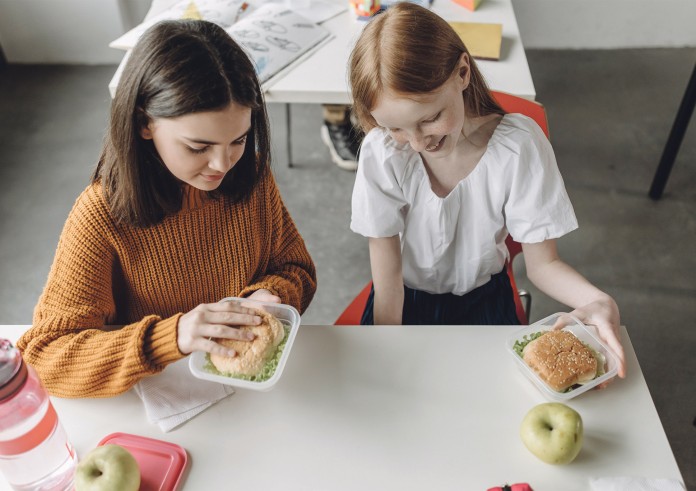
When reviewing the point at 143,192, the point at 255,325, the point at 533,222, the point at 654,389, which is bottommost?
the point at 654,389

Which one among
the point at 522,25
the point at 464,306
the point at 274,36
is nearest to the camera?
the point at 464,306

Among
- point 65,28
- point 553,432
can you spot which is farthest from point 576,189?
point 65,28

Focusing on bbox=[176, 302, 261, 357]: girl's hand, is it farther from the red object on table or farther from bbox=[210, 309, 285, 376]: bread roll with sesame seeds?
the red object on table

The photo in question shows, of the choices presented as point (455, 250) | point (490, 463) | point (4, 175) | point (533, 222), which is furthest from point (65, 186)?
point (490, 463)

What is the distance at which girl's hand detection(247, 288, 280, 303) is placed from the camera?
1146mm

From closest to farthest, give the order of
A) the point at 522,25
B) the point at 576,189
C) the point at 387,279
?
the point at 387,279
the point at 576,189
the point at 522,25

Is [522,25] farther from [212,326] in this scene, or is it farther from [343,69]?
[212,326]

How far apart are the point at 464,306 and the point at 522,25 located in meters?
2.51

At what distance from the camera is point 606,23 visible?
11.6 ft

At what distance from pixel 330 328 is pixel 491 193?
436 millimetres

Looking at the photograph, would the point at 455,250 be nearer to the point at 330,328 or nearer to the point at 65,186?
the point at 330,328

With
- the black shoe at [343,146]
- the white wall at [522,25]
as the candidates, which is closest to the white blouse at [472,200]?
the black shoe at [343,146]

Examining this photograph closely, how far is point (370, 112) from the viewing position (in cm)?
117

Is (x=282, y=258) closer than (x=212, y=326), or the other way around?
(x=212, y=326)
